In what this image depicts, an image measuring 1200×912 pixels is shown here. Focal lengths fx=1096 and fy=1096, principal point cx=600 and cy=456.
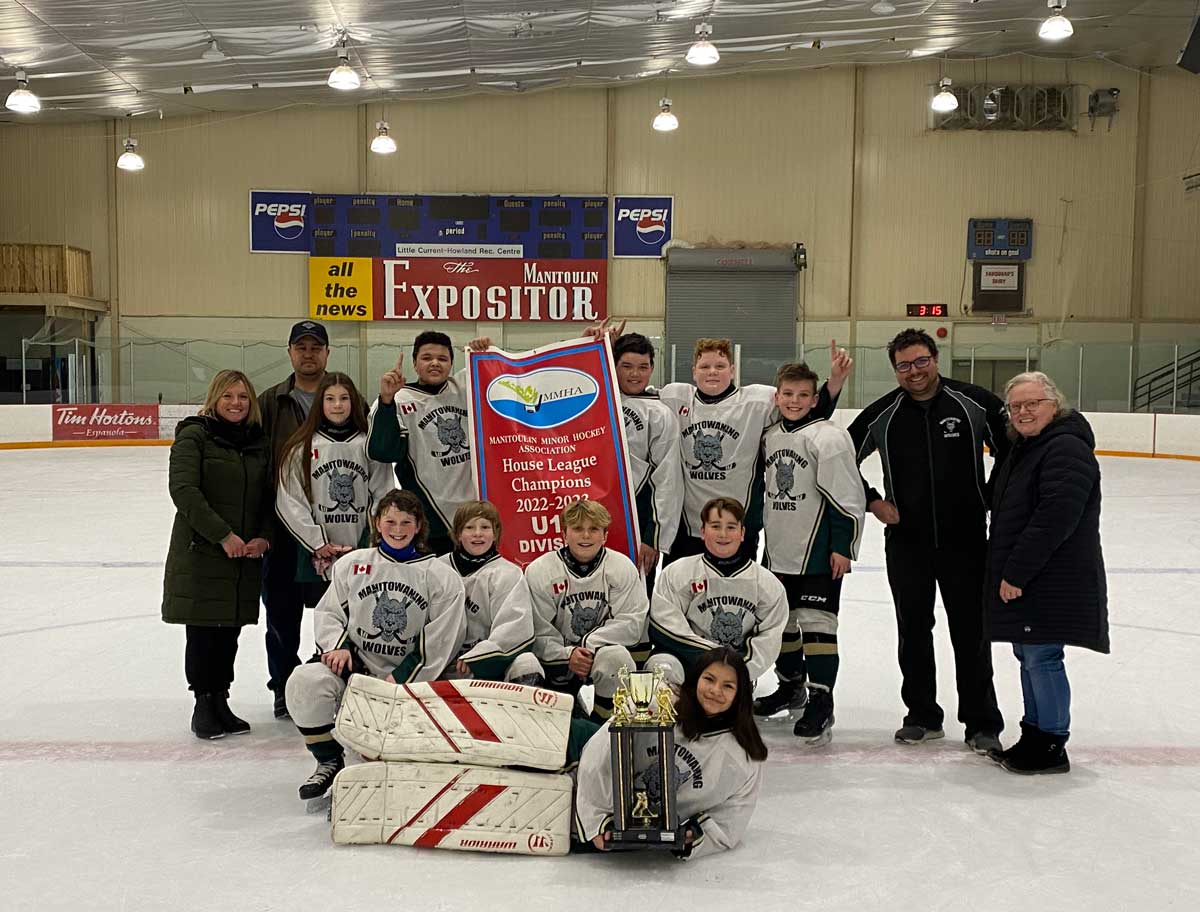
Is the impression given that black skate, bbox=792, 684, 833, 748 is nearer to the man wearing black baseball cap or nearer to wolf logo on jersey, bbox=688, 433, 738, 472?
wolf logo on jersey, bbox=688, 433, 738, 472

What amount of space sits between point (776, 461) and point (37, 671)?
3143mm

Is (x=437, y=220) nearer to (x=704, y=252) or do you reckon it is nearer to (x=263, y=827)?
(x=704, y=252)

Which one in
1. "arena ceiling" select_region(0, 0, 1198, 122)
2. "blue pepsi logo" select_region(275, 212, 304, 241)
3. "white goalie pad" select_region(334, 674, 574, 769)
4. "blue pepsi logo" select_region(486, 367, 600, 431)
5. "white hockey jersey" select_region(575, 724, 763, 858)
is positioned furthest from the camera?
"blue pepsi logo" select_region(275, 212, 304, 241)

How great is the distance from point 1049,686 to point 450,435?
2.14 m

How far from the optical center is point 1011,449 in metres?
3.52

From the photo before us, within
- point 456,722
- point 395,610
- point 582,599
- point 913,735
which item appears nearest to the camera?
point 456,722

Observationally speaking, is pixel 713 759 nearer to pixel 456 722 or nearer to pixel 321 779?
pixel 456 722

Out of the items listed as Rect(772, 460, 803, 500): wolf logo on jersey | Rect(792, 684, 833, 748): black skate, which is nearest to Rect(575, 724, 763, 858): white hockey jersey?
Rect(792, 684, 833, 748): black skate

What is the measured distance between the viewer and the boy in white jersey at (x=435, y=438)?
3830 mm

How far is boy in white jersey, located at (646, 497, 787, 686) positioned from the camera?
11.1ft

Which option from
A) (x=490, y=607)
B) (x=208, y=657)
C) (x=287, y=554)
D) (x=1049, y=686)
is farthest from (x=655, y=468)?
(x=208, y=657)

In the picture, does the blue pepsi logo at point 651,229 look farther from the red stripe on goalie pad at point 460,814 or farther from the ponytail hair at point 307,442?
the red stripe on goalie pad at point 460,814

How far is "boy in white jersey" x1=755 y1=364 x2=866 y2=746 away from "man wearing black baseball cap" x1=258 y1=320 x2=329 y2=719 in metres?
1.65

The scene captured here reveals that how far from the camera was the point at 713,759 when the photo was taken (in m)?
2.78
